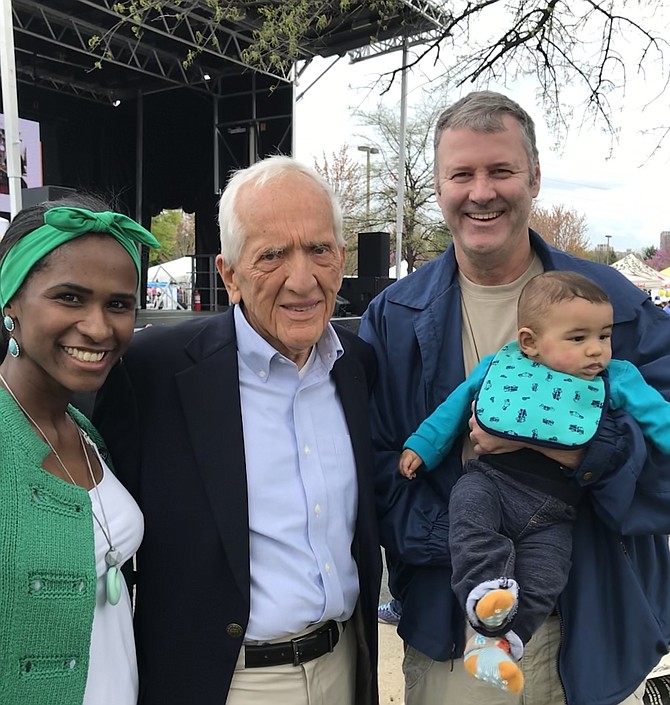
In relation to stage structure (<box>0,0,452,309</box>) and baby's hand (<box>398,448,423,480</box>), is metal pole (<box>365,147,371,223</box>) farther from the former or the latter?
baby's hand (<box>398,448,423,480</box>)

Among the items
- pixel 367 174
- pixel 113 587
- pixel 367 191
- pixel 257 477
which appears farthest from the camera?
pixel 367 174

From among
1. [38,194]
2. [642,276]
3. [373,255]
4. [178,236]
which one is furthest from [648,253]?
[38,194]

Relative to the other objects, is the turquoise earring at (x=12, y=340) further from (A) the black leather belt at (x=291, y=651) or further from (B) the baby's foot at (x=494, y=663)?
(B) the baby's foot at (x=494, y=663)

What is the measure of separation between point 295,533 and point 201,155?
600 inches

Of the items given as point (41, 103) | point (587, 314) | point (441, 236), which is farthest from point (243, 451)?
point (441, 236)

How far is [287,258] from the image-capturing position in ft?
5.65

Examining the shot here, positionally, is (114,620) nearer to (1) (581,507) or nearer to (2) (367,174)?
(1) (581,507)

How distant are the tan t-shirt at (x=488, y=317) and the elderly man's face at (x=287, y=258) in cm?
58

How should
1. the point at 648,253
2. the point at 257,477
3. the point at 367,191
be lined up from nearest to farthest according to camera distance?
1. the point at 257,477
2. the point at 367,191
3. the point at 648,253

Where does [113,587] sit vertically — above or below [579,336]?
below

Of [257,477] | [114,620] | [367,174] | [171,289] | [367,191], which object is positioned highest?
[367,174]

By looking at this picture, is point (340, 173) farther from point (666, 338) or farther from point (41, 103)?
point (666, 338)

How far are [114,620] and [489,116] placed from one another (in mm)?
1795

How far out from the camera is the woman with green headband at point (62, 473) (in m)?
1.22
